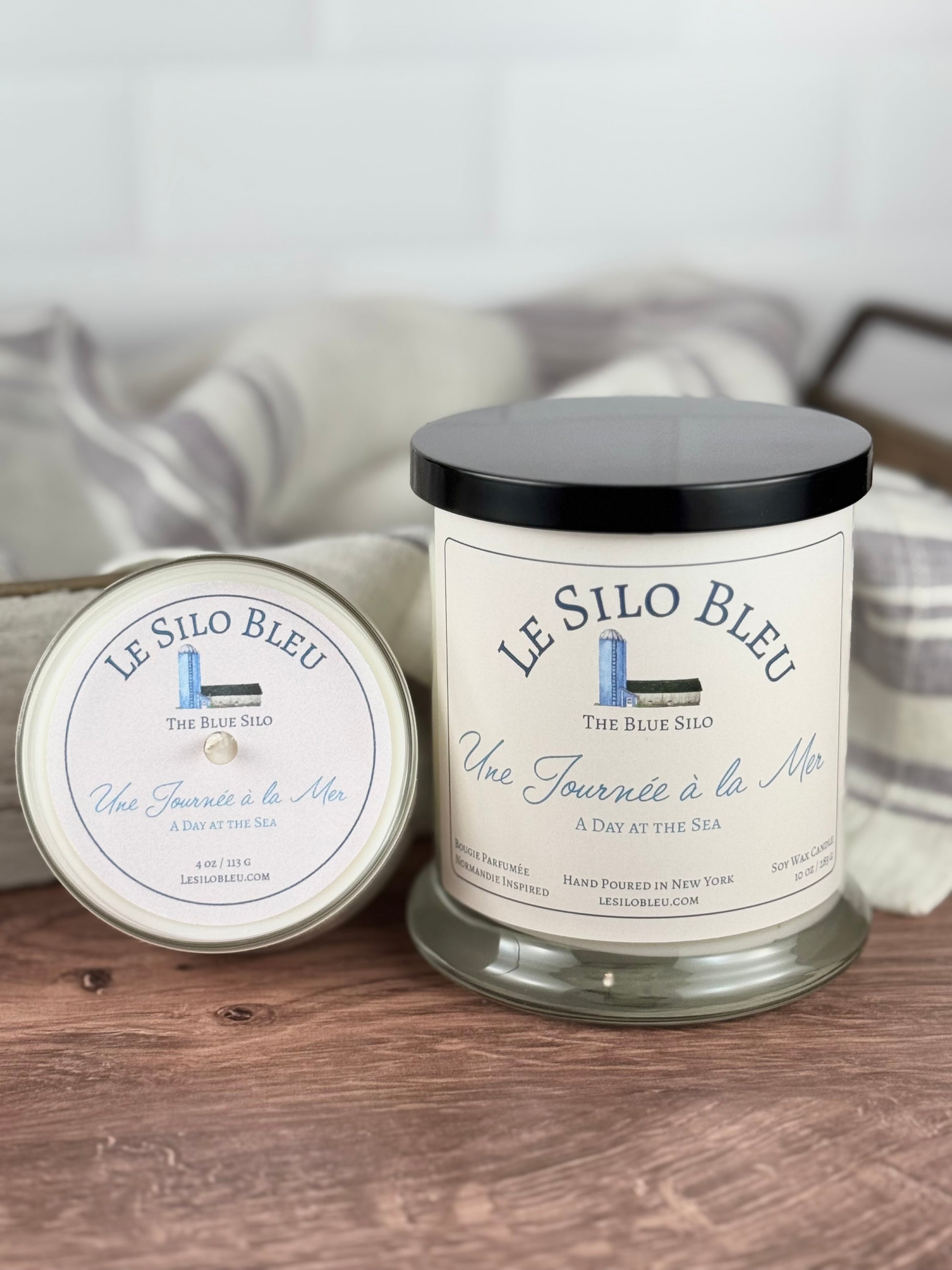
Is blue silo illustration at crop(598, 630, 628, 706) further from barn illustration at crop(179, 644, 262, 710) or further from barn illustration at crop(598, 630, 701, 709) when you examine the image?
barn illustration at crop(179, 644, 262, 710)

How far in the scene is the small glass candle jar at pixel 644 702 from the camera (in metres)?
0.40

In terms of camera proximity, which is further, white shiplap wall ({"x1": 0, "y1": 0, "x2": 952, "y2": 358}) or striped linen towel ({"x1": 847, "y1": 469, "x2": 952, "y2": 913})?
white shiplap wall ({"x1": 0, "y1": 0, "x2": 952, "y2": 358})

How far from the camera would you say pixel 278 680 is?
45cm

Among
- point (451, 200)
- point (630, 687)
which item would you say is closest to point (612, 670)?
point (630, 687)

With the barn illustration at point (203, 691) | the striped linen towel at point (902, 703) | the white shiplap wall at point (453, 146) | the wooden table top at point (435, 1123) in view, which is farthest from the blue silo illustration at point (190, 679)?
the white shiplap wall at point (453, 146)

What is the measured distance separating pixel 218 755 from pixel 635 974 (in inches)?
6.2

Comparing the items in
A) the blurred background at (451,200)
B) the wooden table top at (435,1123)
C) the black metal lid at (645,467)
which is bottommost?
the wooden table top at (435,1123)

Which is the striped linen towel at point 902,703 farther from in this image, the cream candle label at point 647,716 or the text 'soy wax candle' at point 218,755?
the text 'soy wax candle' at point 218,755

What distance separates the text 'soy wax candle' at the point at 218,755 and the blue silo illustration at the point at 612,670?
0.25ft

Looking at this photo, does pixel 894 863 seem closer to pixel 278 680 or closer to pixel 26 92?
pixel 278 680

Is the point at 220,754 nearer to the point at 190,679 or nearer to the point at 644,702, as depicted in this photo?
the point at 190,679

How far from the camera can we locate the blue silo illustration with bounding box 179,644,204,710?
0.45 meters

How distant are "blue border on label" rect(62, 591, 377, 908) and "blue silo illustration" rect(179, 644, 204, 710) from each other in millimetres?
17

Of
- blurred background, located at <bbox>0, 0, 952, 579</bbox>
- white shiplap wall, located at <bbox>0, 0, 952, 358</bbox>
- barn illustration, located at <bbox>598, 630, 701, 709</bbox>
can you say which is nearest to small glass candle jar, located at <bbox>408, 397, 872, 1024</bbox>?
barn illustration, located at <bbox>598, 630, 701, 709</bbox>
